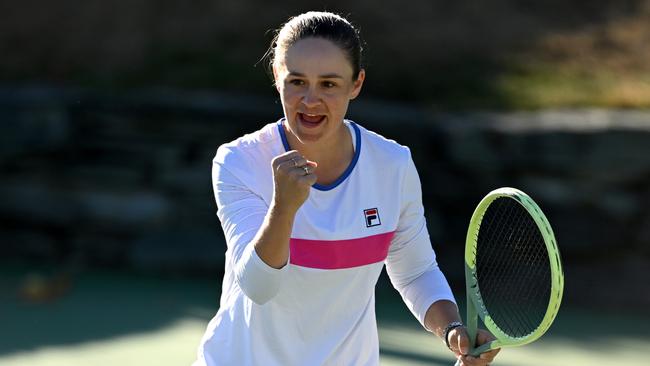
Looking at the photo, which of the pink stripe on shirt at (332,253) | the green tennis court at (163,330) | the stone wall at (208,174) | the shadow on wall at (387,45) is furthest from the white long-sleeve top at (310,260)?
the shadow on wall at (387,45)

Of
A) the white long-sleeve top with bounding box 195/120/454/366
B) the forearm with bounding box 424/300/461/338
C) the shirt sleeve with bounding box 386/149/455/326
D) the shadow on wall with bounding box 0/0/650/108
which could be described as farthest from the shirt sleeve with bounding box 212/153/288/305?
the shadow on wall with bounding box 0/0/650/108

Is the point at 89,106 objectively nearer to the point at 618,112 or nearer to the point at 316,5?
the point at 316,5

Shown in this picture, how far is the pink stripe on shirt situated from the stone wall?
404cm

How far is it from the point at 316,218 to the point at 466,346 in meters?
0.46

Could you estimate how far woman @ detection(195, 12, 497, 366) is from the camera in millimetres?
2662

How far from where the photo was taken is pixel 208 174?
714 centimetres

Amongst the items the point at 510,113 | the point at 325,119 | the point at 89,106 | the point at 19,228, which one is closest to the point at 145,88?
the point at 89,106

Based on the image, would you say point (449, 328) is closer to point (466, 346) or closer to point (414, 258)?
point (466, 346)

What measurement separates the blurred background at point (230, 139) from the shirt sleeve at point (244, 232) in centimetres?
291

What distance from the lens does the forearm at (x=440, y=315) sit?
9.49 feet

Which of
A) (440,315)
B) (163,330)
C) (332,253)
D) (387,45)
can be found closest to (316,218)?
(332,253)

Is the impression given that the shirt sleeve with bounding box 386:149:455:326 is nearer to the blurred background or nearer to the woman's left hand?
the woman's left hand

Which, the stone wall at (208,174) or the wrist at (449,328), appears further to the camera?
the stone wall at (208,174)

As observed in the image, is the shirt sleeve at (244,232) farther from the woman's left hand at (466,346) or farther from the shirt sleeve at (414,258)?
the woman's left hand at (466,346)
